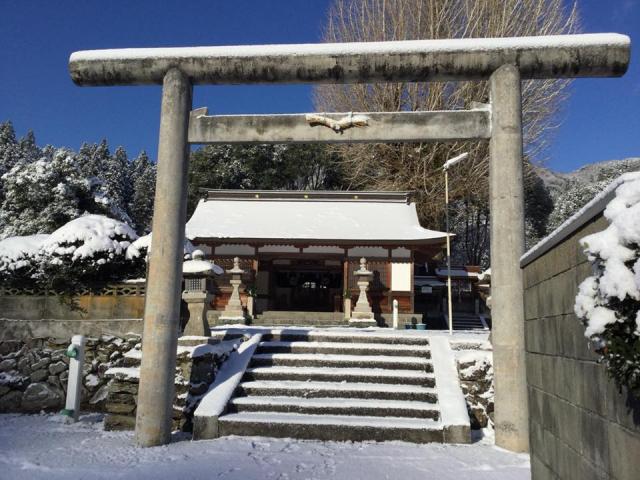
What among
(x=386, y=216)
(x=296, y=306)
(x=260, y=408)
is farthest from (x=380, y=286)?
(x=260, y=408)

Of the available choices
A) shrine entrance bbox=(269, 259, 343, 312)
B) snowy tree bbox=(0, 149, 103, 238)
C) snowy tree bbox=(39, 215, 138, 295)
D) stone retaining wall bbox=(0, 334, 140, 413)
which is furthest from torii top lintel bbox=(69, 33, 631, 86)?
snowy tree bbox=(0, 149, 103, 238)

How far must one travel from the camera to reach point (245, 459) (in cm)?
538

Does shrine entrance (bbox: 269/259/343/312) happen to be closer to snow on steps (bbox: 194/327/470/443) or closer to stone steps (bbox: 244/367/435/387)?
snow on steps (bbox: 194/327/470/443)

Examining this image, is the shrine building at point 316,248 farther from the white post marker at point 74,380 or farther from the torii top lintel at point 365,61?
the torii top lintel at point 365,61

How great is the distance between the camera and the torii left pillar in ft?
20.4

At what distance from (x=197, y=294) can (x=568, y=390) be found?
6284 mm

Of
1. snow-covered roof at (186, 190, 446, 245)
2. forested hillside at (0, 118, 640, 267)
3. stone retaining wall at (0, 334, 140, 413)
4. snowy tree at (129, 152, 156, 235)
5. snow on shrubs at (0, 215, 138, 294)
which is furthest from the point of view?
snowy tree at (129, 152, 156, 235)

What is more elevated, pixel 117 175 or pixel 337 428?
pixel 117 175

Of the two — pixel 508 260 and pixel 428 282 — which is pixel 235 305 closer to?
pixel 428 282

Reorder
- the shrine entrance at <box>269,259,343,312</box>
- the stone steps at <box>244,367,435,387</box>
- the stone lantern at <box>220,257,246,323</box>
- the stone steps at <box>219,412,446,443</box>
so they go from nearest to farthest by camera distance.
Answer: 1. the stone steps at <box>219,412,446,443</box>
2. the stone steps at <box>244,367,435,387</box>
3. the stone lantern at <box>220,257,246,323</box>
4. the shrine entrance at <box>269,259,343,312</box>

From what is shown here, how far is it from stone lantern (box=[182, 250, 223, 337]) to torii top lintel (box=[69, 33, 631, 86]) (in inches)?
118

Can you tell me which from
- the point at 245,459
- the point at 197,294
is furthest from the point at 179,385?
the point at 245,459

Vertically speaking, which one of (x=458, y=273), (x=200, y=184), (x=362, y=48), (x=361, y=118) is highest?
(x=200, y=184)

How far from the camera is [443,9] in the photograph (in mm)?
22922
